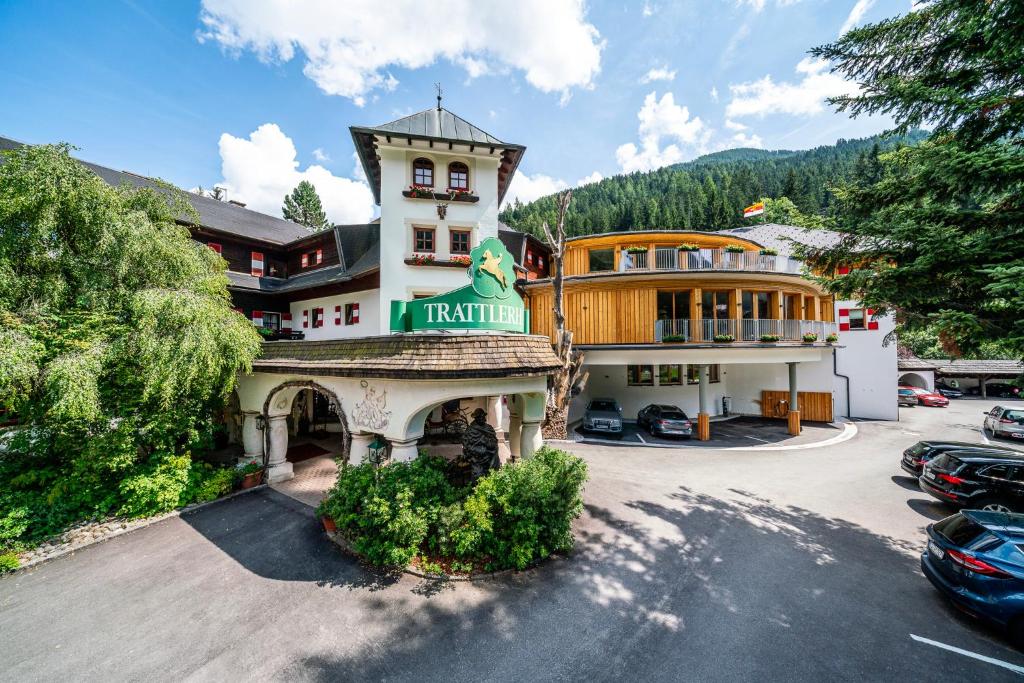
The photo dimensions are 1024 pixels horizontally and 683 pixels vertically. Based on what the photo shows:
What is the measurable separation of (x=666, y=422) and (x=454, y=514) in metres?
13.3

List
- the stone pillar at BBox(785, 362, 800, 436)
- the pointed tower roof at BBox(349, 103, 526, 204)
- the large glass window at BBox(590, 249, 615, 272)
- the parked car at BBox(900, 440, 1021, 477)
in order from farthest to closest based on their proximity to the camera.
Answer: the large glass window at BBox(590, 249, 615, 272) < the stone pillar at BBox(785, 362, 800, 436) < the pointed tower roof at BBox(349, 103, 526, 204) < the parked car at BBox(900, 440, 1021, 477)

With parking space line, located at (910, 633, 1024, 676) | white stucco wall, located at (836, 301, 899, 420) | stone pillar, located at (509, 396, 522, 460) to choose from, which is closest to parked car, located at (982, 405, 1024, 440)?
white stucco wall, located at (836, 301, 899, 420)

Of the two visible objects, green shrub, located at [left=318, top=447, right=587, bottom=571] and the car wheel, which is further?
the car wheel

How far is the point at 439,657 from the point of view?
5.29m

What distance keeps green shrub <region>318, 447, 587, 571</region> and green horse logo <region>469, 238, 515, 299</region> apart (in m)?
4.12

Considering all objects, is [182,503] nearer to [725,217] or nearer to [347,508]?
[347,508]

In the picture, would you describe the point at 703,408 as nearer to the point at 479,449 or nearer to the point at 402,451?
the point at 479,449

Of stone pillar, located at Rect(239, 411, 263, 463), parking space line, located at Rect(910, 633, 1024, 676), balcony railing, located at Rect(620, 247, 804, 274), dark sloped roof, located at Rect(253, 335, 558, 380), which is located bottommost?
parking space line, located at Rect(910, 633, 1024, 676)

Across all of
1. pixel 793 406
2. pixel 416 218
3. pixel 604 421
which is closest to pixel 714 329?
pixel 604 421

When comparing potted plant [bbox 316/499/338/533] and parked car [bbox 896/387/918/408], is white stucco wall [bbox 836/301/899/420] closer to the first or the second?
parked car [bbox 896/387/918/408]

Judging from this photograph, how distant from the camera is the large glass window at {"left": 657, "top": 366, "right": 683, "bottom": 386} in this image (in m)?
21.8

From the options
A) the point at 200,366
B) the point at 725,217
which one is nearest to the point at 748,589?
the point at 200,366

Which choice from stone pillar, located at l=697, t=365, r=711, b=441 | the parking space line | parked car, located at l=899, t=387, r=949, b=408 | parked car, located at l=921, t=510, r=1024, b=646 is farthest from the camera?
parked car, located at l=899, t=387, r=949, b=408

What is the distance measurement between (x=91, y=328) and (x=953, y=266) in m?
18.3
